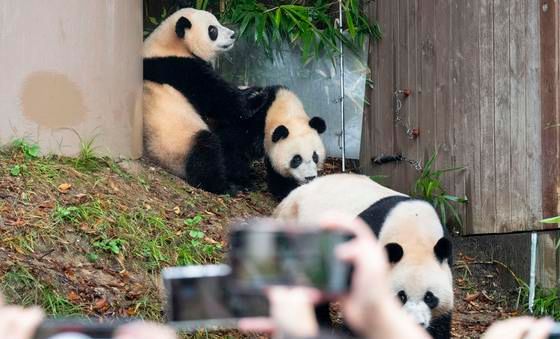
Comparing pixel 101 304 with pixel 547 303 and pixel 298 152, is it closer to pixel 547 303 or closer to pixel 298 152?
pixel 547 303

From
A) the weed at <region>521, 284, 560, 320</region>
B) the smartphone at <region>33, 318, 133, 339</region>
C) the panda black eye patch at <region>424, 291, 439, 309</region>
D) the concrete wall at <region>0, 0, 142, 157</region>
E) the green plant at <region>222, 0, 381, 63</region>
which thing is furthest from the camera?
the green plant at <region>222, 0, 381, 63</region>

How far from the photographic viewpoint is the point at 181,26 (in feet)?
27.9

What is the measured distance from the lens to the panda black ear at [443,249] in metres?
5.13

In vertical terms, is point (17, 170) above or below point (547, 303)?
above

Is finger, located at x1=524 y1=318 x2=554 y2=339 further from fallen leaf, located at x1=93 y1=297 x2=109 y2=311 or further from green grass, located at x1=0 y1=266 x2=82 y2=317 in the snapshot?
fallen leaf, located at x1=93 y1=297 x2=109 y2=311

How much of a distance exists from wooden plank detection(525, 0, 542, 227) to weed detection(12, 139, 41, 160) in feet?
11.3

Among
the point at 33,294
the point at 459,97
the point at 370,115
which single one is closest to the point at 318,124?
the point at 370,115

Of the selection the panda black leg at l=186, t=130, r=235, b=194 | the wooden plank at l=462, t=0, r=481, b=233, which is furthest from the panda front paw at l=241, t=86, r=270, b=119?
the wooden plank at l=462, t=0, r=481, b=233

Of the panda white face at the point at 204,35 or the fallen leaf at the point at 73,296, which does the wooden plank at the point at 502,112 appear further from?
the fallen leaf at the point at 73,296

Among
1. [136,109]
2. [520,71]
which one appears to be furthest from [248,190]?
[520,71]

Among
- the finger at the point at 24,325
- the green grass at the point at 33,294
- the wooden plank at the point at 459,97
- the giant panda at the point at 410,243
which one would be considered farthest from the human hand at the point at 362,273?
the wooden plank at the point at 459,97

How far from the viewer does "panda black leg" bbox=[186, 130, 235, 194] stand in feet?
26.2

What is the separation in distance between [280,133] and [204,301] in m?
6.92

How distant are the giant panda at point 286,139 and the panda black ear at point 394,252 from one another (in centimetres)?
324
